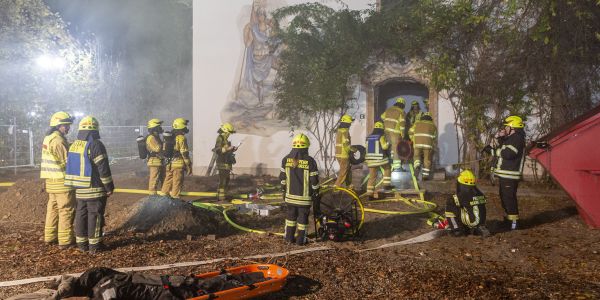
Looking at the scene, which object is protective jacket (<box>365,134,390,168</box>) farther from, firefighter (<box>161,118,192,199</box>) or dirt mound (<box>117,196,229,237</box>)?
firefighter (<box>161,118,192,199</box>)

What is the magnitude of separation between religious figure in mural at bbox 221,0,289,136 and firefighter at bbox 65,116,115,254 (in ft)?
29.1

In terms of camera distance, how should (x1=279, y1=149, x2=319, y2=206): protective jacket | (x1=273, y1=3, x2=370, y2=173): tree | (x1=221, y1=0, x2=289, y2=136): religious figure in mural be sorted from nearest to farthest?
(x1=279, y1=149, x2=319, y2=206): protective jacket, (x1=273, y1=3, x2=370, y2=173): tree, (x1=221, y1=0, x2=289, y2=136): religious figure in mural

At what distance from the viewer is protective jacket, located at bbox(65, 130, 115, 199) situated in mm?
7273

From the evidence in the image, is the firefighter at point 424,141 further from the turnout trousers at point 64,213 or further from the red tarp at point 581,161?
the turnout trousers at point 64,213

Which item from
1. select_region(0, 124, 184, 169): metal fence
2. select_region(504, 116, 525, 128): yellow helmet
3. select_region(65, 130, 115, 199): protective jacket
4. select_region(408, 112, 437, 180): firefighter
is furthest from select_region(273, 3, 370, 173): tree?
select_region(0, 124, 184, 169): metal fence

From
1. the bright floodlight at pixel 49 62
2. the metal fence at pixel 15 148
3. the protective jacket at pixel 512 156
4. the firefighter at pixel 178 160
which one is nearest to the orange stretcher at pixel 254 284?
the protective jacket at pixel 512 156

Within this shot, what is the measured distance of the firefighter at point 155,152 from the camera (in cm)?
1123

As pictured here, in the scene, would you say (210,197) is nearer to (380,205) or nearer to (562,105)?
(380,205)

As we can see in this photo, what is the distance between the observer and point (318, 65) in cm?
1467

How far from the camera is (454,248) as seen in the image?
7.73 metres

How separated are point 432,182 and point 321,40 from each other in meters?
5.37

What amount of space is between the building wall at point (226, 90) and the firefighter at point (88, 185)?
8.80 metres

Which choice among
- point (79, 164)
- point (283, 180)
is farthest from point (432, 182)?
point (79, 164)

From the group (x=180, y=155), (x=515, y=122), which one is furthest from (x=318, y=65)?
(x=515, y=122)
